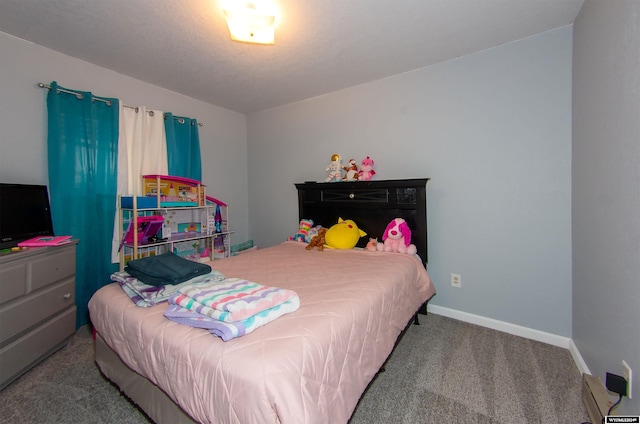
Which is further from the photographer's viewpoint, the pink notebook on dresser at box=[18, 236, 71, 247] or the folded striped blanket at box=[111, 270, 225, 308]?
the pink notebook on dresser at box=[18, 236, 71, 247]

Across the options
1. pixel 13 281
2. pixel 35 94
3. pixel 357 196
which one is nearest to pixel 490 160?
pixel 357 196

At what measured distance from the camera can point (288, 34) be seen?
198 centimetres

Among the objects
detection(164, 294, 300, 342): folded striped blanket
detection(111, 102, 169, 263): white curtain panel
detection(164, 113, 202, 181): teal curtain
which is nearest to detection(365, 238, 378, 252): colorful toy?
detection(164, 294, 300, 342): folded striped blanket

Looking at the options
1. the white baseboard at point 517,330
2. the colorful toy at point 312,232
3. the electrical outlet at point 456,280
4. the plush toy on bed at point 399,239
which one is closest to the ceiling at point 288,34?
the plush toy on bed at point 399,239

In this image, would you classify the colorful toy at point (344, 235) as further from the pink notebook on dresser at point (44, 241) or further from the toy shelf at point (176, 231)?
the pink notebook on dresser at point (44, 241)

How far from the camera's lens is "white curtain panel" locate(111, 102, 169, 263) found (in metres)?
2.61

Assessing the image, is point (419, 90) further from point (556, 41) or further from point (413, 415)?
point (413, 415)

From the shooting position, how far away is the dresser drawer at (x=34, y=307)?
1.58 metres

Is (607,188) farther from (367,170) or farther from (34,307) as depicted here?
(34,307)

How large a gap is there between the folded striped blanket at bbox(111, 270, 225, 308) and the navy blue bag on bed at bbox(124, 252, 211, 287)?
22mm


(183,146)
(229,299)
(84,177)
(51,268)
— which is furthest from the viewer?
(183,146)

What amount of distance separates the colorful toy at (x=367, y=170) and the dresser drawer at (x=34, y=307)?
268 centimetres

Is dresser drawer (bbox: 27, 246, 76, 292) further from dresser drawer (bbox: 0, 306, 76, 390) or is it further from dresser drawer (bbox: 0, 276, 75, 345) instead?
dresser drawer (bbox: 0, 306, 76, 390)

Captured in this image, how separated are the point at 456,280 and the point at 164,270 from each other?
239 centimetres
